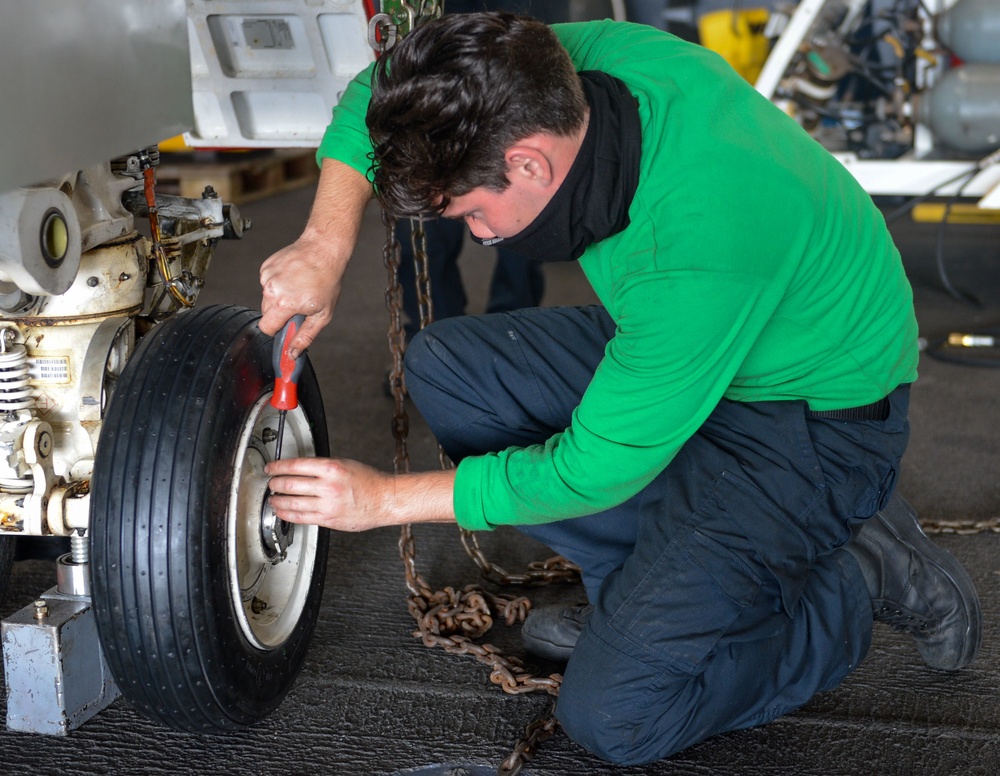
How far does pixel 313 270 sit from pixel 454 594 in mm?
732

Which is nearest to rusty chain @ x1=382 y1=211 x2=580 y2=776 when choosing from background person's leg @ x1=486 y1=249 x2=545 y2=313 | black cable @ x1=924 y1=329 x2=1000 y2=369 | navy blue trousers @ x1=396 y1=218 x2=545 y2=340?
navy blue trousers @ x1=396 y1=218 x2=545 y2=340

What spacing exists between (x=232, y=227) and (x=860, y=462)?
1096 mm

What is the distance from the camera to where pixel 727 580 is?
149 centimetres

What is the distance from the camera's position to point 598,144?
1263mm

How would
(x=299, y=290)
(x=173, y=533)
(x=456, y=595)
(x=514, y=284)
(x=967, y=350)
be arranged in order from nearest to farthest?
(x=173, y=533), (x=299, y=290), (x=456, y=595), (x=514, y=284), (x=967, y=350)

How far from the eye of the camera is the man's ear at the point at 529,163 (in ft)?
3.96

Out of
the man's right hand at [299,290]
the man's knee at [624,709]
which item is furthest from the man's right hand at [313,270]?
the man's knee at [624,709]

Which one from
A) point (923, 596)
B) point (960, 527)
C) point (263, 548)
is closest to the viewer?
point (263, 548)

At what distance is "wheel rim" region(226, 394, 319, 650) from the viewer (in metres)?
1.42

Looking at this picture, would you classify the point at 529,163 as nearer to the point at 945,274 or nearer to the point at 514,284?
the point at 514,284

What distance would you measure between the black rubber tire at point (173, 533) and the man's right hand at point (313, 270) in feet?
0.30

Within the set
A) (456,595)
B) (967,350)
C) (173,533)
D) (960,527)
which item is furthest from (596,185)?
(967,350)

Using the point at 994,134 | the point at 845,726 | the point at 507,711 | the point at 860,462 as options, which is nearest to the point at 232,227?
the point at 507,711

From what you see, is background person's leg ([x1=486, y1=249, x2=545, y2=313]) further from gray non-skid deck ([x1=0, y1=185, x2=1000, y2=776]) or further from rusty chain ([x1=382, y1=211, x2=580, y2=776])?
rusty chain ([x1=382, y1=211, x2=580, y2=776])
